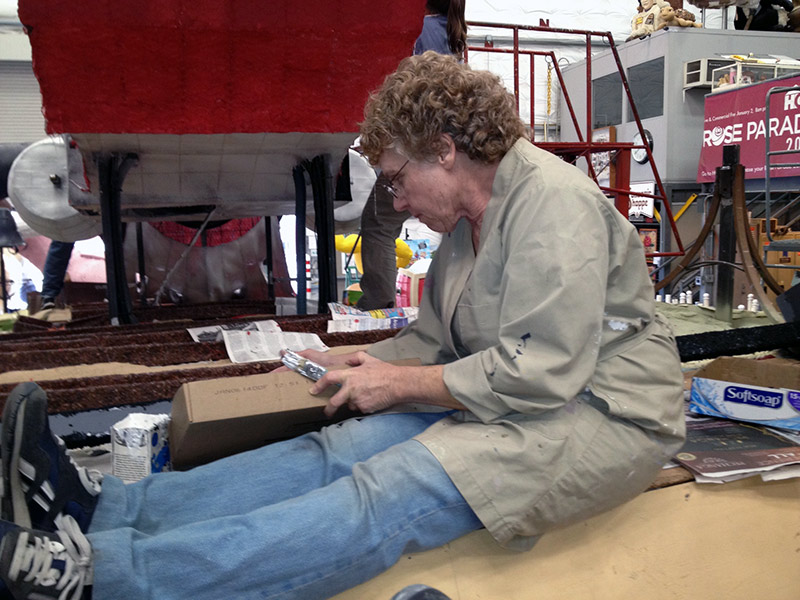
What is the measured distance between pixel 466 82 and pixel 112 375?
136 cm

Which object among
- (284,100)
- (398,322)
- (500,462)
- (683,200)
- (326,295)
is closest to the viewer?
(500,462)

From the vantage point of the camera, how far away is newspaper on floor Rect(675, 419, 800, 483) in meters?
1.41

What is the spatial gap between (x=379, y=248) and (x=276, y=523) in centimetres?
236

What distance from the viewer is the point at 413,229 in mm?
8445

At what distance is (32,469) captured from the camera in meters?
0.97

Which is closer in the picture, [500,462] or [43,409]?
[43,409]

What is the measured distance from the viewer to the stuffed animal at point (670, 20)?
26.0ft

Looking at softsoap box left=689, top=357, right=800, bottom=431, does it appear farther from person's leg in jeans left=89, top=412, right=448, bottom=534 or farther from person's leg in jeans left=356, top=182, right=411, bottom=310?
person's leg in jeans left=356, top=182, right=411, bottom=310

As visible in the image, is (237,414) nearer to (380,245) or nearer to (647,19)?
(380,245)

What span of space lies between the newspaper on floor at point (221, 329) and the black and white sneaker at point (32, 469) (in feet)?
4.24

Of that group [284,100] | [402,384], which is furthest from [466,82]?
A: [284,100]

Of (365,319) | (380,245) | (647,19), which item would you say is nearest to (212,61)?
(365,319)

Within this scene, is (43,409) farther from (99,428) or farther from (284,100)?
(284,100)

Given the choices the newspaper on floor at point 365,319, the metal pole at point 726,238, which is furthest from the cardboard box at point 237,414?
the metal pole at point 726,238
